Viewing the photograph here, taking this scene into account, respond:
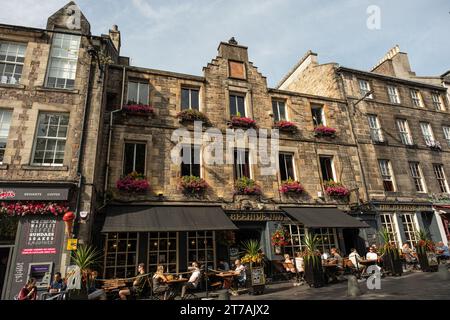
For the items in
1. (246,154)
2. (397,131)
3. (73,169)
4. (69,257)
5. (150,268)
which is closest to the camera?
(69,257)

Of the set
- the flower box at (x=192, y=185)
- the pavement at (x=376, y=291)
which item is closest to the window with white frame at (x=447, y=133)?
the pavement at (x=376, y=291)

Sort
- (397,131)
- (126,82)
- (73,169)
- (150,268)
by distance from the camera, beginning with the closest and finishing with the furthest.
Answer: (73,169)
(150,268)
(126,82)
(397,131)

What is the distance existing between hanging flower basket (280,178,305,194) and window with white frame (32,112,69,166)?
954cm

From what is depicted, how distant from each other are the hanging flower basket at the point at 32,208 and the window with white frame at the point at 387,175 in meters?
16.0

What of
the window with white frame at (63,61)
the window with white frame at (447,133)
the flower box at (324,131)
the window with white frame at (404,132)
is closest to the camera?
the window with white frame at (63,61)

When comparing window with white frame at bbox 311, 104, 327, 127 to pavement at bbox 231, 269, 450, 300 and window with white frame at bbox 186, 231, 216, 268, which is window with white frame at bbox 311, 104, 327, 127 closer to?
pavement at bbox 231, 269, 450, 300

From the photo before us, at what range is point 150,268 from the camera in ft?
34.8

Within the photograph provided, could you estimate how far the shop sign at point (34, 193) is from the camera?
8695 mm

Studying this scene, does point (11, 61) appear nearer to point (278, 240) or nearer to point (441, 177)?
point (278, 240)

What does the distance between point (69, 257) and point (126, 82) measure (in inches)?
310

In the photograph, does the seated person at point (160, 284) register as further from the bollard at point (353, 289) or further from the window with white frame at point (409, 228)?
the window with white frame at point (409, 228)

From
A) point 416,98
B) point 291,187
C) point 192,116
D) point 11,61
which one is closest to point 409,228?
point 291,187
